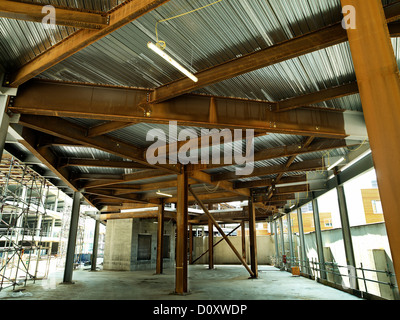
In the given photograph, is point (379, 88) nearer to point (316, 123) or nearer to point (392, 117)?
point (392, 117)

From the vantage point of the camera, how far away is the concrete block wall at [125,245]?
26656 millimetres

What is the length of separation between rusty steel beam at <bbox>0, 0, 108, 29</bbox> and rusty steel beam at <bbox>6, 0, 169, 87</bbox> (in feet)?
0.56

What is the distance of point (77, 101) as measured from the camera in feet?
23.9

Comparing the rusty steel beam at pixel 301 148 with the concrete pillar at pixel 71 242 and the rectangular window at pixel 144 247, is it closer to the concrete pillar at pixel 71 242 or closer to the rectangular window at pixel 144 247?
the concrete pillar at pixel 71 242

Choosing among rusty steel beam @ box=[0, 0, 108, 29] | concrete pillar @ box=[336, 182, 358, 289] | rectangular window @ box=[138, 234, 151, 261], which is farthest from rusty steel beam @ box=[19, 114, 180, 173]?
rectangular window @ box=[138, 234, 151, 261]

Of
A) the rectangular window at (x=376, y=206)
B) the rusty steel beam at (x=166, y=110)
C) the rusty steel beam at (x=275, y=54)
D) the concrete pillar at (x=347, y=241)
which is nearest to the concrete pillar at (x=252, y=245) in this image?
the concrete pillar at (x=347, y=241)

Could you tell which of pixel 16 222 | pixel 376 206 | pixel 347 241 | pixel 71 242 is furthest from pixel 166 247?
pixel 347 241

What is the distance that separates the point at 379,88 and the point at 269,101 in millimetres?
5133

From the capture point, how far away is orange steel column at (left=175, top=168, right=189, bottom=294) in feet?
42.1

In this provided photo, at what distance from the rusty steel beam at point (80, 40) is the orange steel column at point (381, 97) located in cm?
291

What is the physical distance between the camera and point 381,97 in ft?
10.5

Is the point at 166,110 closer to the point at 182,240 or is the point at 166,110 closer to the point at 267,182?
the point at 182,240

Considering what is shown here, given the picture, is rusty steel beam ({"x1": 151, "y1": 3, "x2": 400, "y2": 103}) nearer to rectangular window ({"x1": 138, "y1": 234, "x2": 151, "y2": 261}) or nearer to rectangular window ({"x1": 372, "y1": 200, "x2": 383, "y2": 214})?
rectangular window ({"x1": 372, "y1": 200, "x2": 383, "y2": 214})

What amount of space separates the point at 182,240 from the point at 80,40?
33.3 ft
